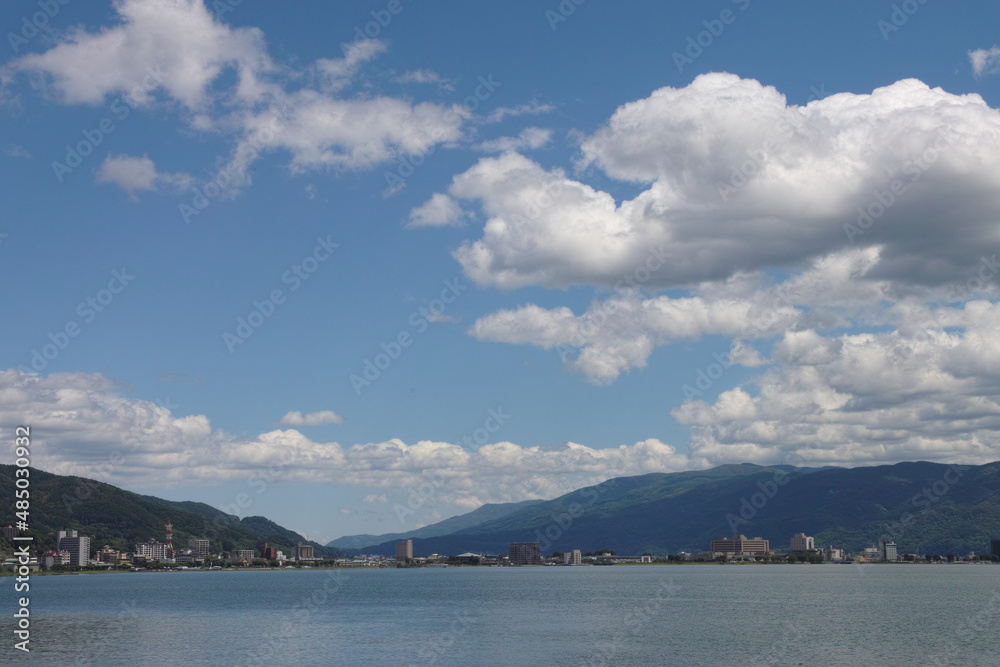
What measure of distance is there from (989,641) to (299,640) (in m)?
79.4

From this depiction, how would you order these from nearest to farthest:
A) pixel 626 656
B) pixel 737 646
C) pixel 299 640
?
pixel 626 656 < pixel 737 646 < pixel 299 640

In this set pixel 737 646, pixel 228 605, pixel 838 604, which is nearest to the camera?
pixel 737 646

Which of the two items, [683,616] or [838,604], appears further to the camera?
[838,604]

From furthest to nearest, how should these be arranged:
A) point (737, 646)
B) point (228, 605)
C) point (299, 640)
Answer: point (228, 605) → point (299, 640) → point (737, 646)

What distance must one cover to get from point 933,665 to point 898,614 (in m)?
56.1

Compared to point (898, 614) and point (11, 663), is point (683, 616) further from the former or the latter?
point (11, 663)

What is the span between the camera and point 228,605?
565 ft

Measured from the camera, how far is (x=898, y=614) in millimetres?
128250

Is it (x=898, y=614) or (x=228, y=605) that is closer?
(x=898, y=614)

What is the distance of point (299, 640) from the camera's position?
335 feet

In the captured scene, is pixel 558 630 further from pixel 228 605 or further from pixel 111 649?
pixel 228 605

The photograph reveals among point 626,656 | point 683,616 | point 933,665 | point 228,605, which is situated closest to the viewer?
point 933,665

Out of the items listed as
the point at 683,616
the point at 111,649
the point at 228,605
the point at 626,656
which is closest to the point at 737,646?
the point at 626,656

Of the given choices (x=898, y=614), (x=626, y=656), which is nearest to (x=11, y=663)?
(x=626, y=656)
